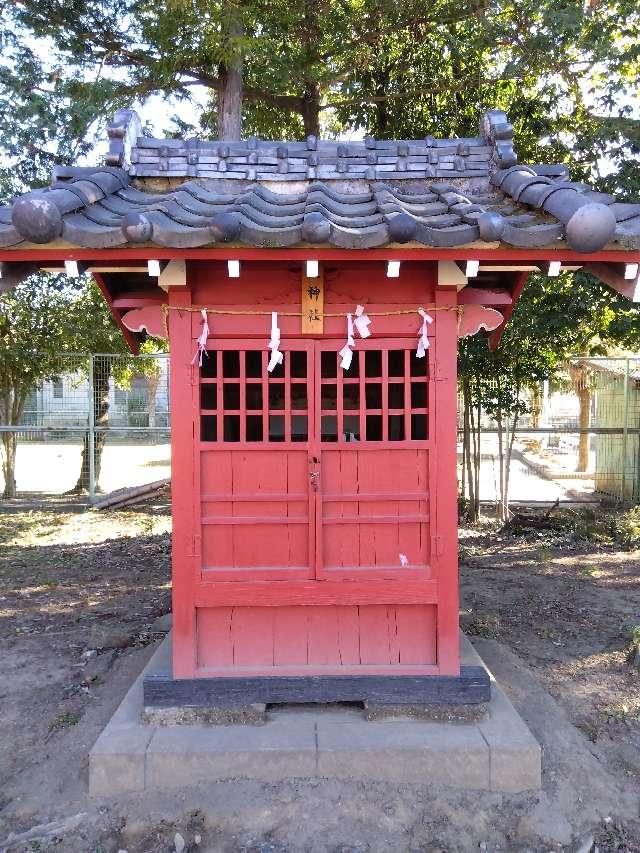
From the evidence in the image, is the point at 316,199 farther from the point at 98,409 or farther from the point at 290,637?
the point at 98,409

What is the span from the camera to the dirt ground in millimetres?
3174

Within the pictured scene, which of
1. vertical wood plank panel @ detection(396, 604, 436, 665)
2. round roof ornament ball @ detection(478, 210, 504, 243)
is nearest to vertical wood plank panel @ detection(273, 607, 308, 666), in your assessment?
vertical wood plank panel @ detection(396, 604, 436, 665)

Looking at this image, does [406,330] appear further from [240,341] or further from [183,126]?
[183,126]

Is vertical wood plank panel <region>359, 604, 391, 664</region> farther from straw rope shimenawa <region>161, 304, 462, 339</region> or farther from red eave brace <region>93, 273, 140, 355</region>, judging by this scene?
red eave brace <region>93, 273, 140, 355</region>

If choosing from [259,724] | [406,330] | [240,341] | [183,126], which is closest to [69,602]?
[259,724]

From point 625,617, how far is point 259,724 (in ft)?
14.8

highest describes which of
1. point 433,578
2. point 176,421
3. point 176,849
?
point 176,421

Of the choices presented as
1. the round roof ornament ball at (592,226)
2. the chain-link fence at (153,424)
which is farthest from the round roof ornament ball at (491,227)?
the chain-link fence at (153,424)

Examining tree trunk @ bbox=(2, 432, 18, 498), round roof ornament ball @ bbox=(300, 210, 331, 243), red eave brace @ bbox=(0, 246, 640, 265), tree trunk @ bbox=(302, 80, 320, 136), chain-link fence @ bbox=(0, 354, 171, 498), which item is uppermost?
tree trunk @ bbox=(302, 80, 320, 136)

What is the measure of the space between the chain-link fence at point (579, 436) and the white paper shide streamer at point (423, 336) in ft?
21.6

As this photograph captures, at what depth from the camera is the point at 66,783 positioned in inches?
140

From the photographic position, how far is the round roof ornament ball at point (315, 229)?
2910 millimetres

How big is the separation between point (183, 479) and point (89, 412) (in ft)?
28.1

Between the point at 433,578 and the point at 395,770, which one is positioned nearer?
the point at 395,770
